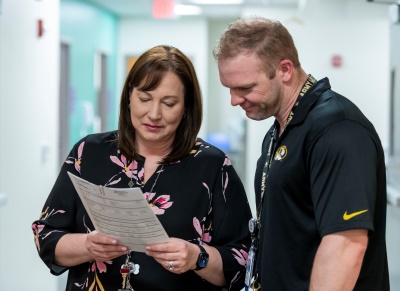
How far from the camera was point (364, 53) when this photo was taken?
26.7 feet

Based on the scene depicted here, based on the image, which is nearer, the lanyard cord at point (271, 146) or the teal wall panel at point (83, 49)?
the lanyard cord at point (271, 146)

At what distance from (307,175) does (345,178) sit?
0.12m

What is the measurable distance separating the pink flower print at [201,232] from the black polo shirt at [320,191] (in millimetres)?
239

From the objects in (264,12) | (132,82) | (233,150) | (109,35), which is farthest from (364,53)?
(132,82)

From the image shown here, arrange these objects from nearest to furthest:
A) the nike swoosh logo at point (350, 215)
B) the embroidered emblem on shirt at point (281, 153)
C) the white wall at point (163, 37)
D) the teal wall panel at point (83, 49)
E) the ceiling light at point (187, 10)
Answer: the nike swoosh logo at point (350, 215) < the embroidered emblem on shirt at point (281, 153) < the teal wall panel at point (83, 49) < the ceiling light at point (187, 10) < the white wall at point (163, 37)

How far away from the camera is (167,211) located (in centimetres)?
178

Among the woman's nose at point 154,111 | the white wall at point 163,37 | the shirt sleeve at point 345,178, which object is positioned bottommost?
the shirt sleeve at point 345,178

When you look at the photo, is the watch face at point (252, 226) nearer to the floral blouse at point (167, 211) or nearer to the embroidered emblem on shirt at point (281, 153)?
the floral blouse at point (167, 211)

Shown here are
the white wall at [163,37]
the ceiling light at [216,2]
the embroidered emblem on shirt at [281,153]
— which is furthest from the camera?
the white wall at [163,37]

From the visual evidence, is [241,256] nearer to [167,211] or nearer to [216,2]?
[167,211]

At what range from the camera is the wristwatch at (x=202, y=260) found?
5.65 ft

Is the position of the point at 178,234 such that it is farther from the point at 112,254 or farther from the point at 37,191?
the point at 37,191

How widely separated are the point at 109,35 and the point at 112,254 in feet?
31.9

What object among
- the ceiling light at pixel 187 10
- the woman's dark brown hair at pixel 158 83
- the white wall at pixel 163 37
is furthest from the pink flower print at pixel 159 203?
the white wall at pixel 163 37
